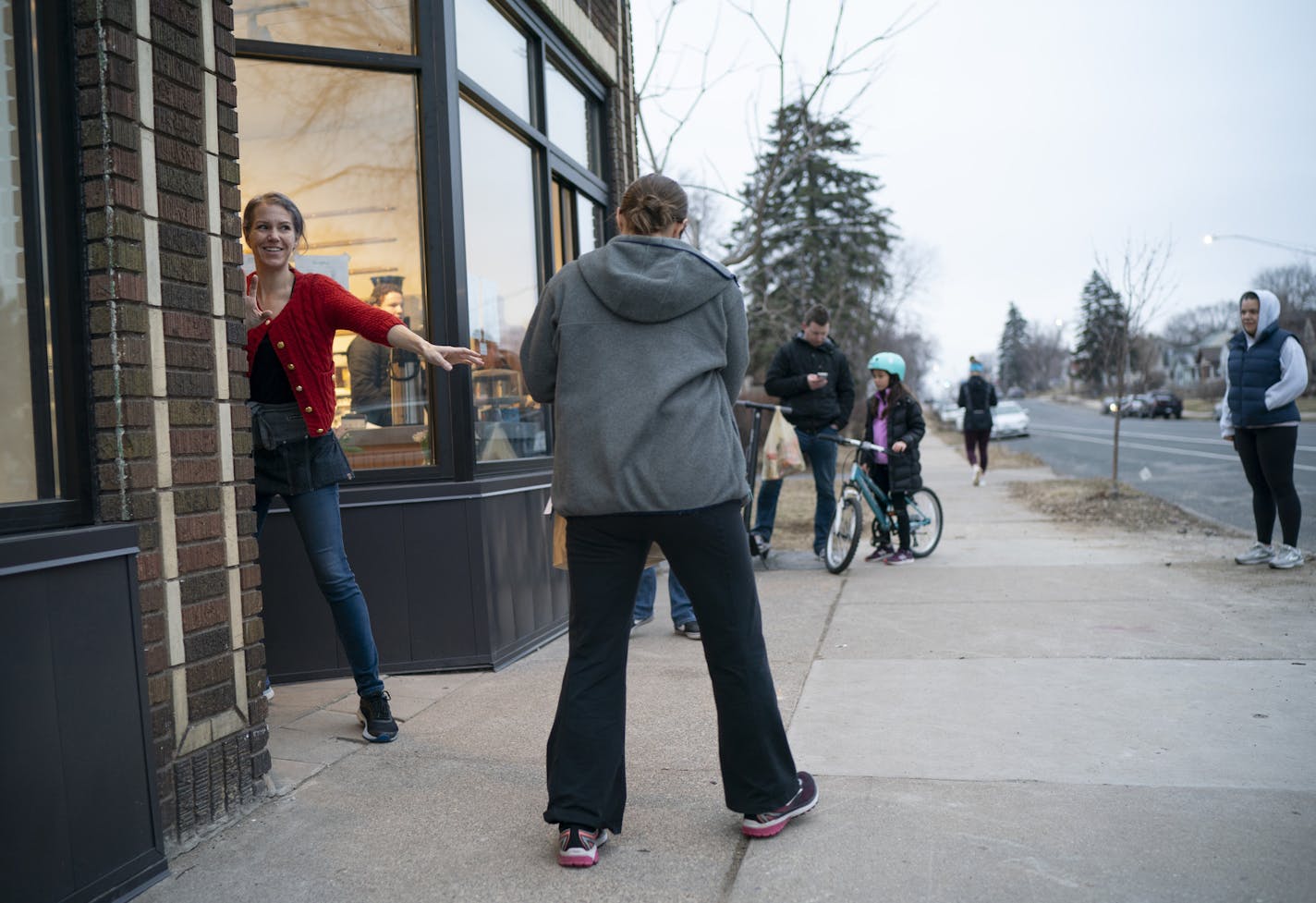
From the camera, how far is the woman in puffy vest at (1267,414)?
23.5 feet

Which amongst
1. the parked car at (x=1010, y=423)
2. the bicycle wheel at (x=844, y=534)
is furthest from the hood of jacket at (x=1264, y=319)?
the parked car at (x=1010, y=423)

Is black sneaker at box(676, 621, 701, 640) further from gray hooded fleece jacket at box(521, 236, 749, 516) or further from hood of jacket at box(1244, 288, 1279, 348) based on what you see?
hood of jacket at box(1244, 288, 1279, 348)

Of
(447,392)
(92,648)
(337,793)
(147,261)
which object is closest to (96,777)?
(92,648)

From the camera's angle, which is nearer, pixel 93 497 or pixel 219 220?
pixel 93 497

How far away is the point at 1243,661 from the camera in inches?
187

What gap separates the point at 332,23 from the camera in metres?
5.18

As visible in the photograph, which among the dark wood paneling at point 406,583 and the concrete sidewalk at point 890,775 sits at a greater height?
the dark wood paneling at point 406,583

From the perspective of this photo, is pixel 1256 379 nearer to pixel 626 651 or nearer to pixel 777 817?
pixel 777 817

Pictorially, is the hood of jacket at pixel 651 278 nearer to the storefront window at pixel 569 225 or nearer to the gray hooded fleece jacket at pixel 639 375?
the gray hooded fleece jacket at pixel 639 375

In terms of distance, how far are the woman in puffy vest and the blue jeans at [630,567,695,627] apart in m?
4.04

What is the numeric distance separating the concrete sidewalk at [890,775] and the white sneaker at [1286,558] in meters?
0.99

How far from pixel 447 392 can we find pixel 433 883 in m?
2.77

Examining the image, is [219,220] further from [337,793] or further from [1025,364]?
[1025,364]

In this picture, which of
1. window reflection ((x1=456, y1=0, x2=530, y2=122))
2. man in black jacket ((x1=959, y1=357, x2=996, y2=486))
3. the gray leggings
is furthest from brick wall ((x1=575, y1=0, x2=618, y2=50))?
man in black jacket ((x1=959, y1=357, x2=996, y2=486))
